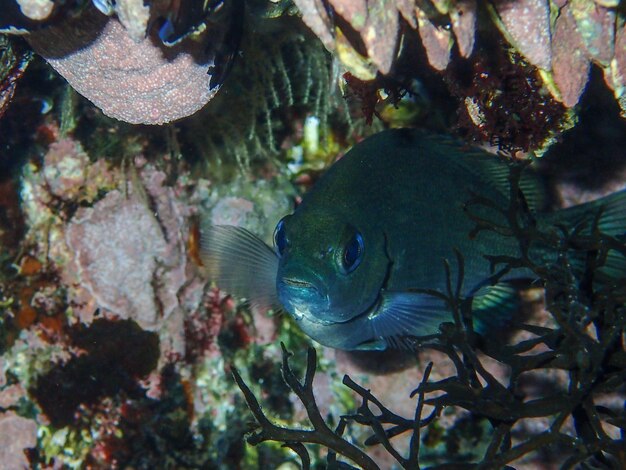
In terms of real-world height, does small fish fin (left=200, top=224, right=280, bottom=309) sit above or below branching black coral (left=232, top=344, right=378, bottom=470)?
above

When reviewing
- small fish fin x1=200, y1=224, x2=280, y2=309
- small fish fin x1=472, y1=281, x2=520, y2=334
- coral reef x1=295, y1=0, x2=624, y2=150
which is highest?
coral reef x1=295, y1=0, x2=624, y2=150

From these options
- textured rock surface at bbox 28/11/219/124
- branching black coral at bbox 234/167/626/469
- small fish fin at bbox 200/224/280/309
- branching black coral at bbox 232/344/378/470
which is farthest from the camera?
small fish fin at bbox 200/224/280/309

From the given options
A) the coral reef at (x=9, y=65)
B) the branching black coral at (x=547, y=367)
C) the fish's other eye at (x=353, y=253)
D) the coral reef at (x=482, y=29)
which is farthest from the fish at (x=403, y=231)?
the coral reef at (x=9, y=65)

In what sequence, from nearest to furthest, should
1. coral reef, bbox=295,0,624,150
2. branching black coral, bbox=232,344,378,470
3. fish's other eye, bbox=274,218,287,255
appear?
1. coral reef, bbox=295,0,624,150
2. branching black coral, bbox=232,344,378,470
3. fish's other eye, bbox=274,218,287,255

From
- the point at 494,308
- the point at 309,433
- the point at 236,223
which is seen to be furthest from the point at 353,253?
the point at 236,223

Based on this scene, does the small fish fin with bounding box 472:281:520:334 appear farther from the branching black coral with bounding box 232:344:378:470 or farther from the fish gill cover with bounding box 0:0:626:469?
the branching black coral with bounding box 232:344:378:470

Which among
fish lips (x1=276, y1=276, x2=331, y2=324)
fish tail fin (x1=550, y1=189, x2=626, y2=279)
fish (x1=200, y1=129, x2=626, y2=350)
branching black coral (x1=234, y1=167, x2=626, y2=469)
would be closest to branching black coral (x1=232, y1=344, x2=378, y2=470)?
branching black coral (x1=234, y1=167, x2=626, y2=469)

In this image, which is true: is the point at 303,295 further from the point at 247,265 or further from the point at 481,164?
the point at 481,164

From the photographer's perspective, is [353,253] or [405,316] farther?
[405,316]
